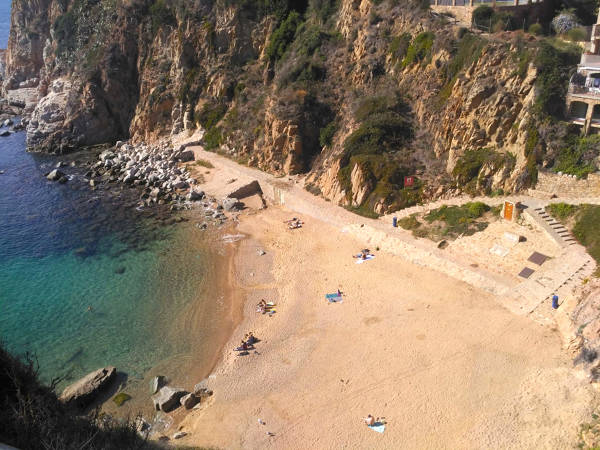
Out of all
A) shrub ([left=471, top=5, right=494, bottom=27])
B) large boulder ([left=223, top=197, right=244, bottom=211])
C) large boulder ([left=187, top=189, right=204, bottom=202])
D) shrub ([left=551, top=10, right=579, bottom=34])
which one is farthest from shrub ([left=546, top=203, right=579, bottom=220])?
large boulder ([left=187, top=189, right=204, bottom=202])

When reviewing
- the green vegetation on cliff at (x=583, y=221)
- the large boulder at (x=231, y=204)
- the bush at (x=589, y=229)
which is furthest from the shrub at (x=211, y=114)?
the bush at (x=589, y=229)

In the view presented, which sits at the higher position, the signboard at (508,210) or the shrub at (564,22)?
the shrub at (564,22)

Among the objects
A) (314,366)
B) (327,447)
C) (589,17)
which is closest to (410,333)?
(314,366)

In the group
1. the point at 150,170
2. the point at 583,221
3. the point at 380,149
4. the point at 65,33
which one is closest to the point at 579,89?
the point at 583,221

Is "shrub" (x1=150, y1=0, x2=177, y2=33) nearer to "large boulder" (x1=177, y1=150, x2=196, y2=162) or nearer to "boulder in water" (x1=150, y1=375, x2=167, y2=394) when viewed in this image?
"large boulder" (x1=177, y1=150, x2=196, y2=162)

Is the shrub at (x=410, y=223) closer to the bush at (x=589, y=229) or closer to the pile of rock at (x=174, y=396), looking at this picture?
the bush at (x=589, y=229)

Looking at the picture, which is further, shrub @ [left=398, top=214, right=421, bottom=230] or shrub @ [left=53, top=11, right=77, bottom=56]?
shrub @ [left=53, top=11, right=77, bottom=56]

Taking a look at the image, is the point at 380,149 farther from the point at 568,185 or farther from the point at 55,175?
the point at 55,175
